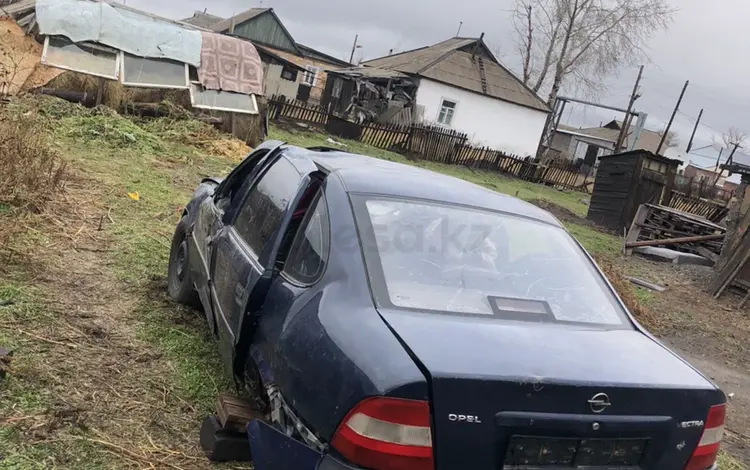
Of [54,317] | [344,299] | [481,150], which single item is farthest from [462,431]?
[481,150]

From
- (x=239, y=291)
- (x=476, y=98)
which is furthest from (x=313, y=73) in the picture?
(x=239, y=291)

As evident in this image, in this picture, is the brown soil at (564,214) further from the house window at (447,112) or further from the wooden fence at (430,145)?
the house window at (447,112)

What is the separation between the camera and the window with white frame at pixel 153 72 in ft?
46.2

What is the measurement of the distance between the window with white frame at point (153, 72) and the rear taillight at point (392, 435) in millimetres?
13416

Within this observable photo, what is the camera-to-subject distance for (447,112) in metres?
33.0

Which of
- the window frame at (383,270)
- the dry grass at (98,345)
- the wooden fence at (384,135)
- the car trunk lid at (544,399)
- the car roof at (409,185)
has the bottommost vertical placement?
the dry grass at (98,345)

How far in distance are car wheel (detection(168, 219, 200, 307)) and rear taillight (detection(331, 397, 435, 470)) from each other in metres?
2.85

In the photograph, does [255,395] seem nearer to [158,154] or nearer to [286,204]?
[286,204]

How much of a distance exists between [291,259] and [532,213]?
4.34ft

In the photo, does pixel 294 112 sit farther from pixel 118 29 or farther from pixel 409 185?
pixel 409 185

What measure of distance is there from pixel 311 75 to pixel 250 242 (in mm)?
46114

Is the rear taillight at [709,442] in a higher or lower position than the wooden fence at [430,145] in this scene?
higher

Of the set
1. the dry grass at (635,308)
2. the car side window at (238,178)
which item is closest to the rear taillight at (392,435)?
the car side window at (238,178)

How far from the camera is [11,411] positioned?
3152mm
